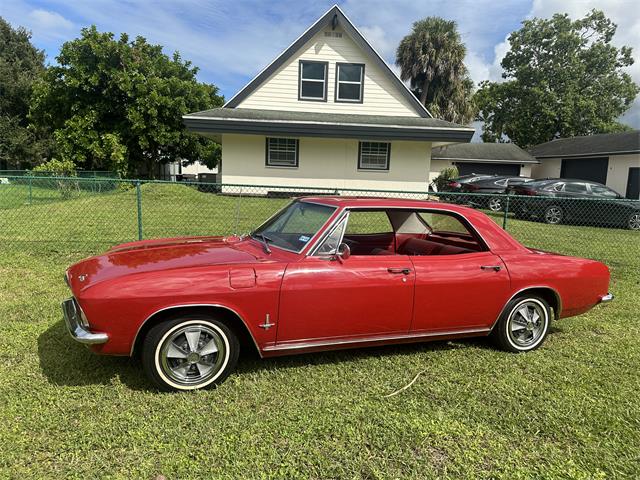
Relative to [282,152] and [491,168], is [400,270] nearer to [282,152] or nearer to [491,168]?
[282,152]

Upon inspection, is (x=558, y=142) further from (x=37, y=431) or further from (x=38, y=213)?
(x=37, y=431)

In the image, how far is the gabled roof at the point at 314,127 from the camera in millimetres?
15289

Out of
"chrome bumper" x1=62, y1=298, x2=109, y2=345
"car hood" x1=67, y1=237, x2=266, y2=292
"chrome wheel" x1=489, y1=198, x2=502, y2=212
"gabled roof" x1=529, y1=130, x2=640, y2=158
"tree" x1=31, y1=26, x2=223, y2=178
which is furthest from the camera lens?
"gabled roof" x1=529, y1=130, x2=640, y2=158

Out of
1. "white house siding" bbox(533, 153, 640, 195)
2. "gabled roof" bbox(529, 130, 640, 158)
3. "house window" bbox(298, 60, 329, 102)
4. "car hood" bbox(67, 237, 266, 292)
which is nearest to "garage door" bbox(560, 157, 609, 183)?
"white house siding" bbox(533, 153, 640, 195)

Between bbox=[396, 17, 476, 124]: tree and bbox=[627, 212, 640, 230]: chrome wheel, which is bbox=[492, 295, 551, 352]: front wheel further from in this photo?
bbox=[396, 17, 476, 124]: tree

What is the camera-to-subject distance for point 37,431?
270 cm

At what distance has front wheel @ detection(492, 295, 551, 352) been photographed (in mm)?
4031

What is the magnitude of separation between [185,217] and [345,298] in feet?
27.0

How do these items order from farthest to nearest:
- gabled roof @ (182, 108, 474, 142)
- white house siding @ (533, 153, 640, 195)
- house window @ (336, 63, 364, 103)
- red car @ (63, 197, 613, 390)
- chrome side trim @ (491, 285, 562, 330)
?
white house siding @ (533, 153, 640, 195), house window @ (336, 63, 364, 103), gabled roof @ (182, 108, 474, 142), chrome side trim @ (491, 285, 562, 330), red car @ (63, 197, 613, 390)

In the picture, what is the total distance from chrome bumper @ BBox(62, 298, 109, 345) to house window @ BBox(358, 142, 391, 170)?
49.4 feet

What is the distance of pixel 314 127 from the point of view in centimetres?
1569

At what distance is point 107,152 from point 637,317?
70.9 ft

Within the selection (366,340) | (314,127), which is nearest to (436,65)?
(314,127)

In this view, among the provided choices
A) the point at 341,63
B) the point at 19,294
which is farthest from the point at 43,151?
the point at 19,294
